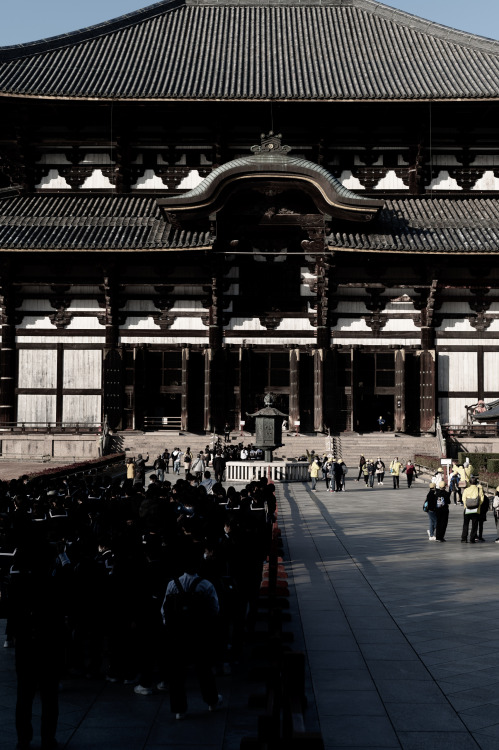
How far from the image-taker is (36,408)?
42.2 metres

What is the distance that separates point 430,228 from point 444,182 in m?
5.51

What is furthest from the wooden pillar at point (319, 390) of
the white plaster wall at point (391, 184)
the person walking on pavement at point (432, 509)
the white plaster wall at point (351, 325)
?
the person walking on pavement at point (432, 509)

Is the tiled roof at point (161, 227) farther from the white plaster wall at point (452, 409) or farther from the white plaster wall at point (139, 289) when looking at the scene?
the white plaster wall at point (452, 409)

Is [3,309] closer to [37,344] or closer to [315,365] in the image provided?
[37,344]

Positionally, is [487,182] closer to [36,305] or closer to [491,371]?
[491,371]

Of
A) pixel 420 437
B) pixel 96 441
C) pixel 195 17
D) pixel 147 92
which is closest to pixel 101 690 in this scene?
pixel 96 441

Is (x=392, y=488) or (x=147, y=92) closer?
(x=392, y=488)

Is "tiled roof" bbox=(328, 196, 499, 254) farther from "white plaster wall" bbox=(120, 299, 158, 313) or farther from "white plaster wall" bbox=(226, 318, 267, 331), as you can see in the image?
"white plaster wall" bbox=(120, 299, 158, 313)

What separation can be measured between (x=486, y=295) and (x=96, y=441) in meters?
21.9

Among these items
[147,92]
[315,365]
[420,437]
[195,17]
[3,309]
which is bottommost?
[420,437]

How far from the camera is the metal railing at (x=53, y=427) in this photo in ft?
130

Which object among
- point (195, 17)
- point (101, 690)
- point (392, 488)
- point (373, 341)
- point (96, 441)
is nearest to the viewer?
point (101, 690)

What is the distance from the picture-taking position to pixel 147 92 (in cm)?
4397

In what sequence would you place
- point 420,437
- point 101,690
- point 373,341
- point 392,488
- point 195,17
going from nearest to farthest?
point 101,690 < point 392,488 < point 420,437 < point 373,341 < point 195,17
